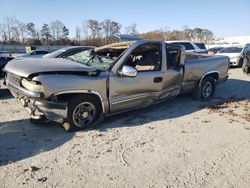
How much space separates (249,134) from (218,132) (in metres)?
0.58

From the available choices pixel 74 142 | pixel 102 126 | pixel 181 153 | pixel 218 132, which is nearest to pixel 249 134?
pixel 218 132

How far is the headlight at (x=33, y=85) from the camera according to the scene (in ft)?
15.3

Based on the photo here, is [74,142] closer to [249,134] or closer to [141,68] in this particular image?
[141,68]

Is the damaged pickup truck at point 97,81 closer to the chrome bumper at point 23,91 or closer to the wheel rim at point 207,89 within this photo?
the chrome bumper at point 23,91

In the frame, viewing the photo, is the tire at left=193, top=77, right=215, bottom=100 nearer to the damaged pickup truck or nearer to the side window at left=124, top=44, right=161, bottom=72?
the damaged pickup truck

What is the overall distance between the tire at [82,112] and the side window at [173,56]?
224 cm

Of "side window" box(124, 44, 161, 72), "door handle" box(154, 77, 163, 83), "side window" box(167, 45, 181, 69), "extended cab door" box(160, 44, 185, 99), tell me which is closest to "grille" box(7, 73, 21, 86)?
"side window" box(124, 44, 161, 72)

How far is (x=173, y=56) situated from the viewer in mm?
6852

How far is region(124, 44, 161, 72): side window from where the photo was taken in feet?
20.2

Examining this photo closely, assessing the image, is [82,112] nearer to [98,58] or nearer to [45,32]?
[98,58]

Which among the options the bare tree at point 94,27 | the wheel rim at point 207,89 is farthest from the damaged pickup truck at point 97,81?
the bare tree at point 94,27

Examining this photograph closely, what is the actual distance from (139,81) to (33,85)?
Result: 2.16 metres

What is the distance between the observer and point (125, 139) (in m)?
4.82

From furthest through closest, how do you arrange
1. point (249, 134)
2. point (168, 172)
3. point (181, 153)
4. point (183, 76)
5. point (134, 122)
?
point (183, 76)
point (134, 122)
point (249, 134)
point (181, 153)
point (168, 172)
